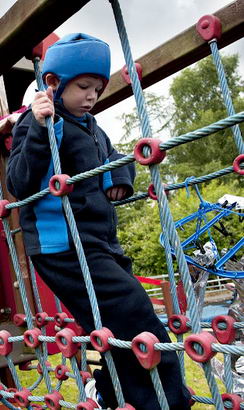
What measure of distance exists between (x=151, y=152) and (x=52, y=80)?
469 mm

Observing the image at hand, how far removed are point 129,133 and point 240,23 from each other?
18612 millimetres

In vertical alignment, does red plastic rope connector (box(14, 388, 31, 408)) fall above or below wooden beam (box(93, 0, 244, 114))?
below

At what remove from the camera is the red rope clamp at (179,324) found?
50.4 inches

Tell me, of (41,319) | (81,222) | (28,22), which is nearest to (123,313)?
(81,222)

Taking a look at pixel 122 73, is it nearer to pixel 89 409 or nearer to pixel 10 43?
pixel 10 43

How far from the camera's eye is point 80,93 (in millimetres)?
1164

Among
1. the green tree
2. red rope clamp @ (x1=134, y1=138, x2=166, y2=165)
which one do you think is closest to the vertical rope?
red rope clamp @ (x1=134, y1=138, x2=166, y2=165)

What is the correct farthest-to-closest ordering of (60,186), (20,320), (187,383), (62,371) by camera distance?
(187,383) → (20,320) → (62,371) → (60,186)

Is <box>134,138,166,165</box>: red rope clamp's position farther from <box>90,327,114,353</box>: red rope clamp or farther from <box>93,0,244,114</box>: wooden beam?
<box>93,0,244,114</box>: wooden beam

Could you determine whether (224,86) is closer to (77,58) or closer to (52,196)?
(77,58)

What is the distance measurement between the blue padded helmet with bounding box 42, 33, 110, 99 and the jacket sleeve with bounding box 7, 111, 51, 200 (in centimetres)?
14

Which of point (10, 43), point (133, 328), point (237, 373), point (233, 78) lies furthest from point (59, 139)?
point (233, 78)

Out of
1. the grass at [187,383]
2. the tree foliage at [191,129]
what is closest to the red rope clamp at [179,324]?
the grass at [187,383]

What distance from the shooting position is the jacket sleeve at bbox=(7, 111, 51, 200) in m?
1.06
